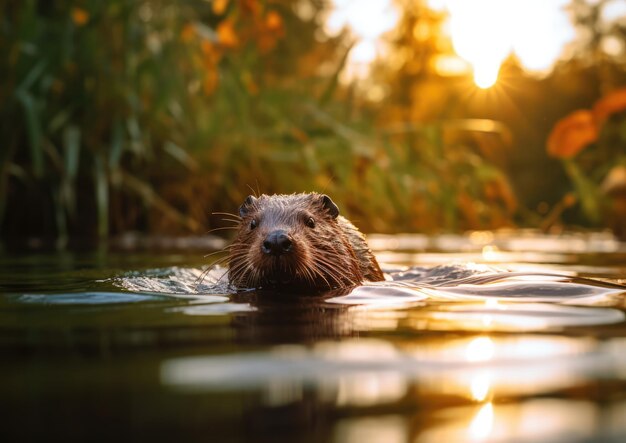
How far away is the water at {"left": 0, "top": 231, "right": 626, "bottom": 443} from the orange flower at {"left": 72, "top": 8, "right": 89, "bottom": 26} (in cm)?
416

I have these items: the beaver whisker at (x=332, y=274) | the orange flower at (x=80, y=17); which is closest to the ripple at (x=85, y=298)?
the beaver whisker at (x=332, y=274)

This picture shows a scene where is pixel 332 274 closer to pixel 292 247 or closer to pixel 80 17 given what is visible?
pixel 292 247

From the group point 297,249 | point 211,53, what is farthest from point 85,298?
point 211,53

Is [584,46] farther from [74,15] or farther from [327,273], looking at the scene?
[327,273]

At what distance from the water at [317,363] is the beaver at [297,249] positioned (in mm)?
168

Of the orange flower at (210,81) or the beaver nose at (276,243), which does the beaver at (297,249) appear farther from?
the orange flower at (210,81)

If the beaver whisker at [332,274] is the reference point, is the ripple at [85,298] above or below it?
below

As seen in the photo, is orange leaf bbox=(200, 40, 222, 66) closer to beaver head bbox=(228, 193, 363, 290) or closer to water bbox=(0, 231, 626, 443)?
beaver head bbox=(228, 193, 363, 290)

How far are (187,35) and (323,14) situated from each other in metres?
8.57

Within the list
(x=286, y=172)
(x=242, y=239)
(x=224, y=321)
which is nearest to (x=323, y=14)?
(x=286, y=172)

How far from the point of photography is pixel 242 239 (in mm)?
4277

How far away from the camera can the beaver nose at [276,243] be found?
363 cm

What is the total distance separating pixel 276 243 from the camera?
Answer: 11.9 feet

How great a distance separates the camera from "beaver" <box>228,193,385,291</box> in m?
3.71
